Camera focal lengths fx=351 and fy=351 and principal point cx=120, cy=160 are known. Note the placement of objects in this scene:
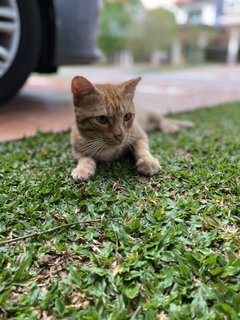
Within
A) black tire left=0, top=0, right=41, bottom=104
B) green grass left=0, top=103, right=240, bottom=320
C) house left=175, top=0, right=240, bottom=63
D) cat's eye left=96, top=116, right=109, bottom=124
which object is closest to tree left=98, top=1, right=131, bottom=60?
house left=175, top=0, right=240, bottom=63

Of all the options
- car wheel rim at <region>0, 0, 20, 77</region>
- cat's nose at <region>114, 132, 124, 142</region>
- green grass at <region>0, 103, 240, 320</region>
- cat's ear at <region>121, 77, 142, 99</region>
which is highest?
car wheel rim at <region>0, 0, 20, 77</region>

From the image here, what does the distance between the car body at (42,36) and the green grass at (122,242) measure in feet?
4.78

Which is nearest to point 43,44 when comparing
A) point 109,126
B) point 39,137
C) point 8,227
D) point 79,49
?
point 79,49

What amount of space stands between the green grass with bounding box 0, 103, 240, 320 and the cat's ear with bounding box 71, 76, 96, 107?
441 mm

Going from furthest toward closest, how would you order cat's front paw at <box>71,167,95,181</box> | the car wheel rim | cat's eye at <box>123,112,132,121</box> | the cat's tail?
the cat's tail < the car wheel rim < cat's eye at <box>123,112,132,121</box> < cat's front paw at <box>71,167,95,181</box>

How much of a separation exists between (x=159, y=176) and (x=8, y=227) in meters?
0.90

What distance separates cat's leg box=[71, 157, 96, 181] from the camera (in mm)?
1949

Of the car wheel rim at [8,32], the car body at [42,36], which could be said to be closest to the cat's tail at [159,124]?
the car body at [42,36]

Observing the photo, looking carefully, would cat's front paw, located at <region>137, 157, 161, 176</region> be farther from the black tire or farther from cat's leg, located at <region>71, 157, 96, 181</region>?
the black tire

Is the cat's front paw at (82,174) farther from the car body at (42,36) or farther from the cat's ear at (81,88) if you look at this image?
the car body at (42,36)

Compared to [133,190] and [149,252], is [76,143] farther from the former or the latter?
[149,252]

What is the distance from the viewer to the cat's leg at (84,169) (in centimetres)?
195

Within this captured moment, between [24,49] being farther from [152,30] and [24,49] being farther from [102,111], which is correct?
[152,30]

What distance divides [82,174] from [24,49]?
1960mm
